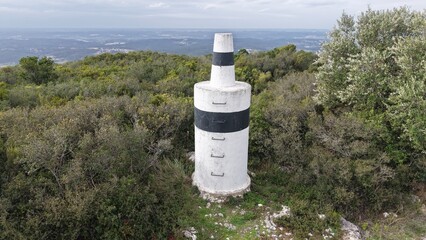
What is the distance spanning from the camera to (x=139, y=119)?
1312cm

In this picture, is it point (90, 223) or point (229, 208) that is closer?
point (90, 223)

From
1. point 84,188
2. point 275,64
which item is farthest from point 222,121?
point 275,64

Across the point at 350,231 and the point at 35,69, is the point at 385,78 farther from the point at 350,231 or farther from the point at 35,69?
the point at 35,69

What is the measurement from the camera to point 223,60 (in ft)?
34.6

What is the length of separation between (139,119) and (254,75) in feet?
63.6

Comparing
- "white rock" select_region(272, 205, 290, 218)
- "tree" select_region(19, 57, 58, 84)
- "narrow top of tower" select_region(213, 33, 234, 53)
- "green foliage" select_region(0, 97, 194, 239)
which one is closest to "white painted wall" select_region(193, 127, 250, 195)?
"green foliage" select_region(0, 97, 194, 239)

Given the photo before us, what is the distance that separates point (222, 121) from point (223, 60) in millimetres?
2036

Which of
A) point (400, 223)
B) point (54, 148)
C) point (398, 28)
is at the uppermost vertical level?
point (398, 28)

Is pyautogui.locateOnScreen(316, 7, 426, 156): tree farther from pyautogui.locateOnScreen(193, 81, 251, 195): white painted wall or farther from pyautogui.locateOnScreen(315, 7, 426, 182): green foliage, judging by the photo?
pyautogui.locateOnScreen(193, 81, 251, 195): white painted wall

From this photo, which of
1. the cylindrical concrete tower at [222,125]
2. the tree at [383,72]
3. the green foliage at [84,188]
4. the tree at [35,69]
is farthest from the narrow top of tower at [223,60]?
the tree at [35,69]

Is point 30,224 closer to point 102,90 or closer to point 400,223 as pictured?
point 400,223

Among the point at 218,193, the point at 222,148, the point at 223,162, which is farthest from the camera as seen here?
the point at 218,193

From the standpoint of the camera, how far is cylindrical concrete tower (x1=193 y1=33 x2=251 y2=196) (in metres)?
10.5

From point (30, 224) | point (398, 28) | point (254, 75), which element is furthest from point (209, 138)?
point (254, 75)
